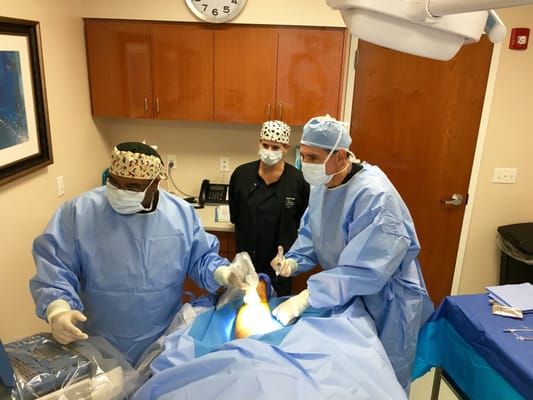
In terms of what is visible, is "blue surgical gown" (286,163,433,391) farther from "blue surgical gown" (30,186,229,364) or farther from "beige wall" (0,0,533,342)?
"beige wall" (0,0,533,342)

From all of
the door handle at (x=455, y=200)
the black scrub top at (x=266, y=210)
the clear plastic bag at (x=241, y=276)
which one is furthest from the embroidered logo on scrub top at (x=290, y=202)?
the door handle at (x=455, y=200)

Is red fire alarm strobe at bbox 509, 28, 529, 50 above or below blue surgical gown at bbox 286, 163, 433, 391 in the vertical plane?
above

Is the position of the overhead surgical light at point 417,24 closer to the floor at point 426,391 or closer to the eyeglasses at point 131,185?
the eyeglasses at point 131,185

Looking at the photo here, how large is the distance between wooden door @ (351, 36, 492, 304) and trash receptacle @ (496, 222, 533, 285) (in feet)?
0.99

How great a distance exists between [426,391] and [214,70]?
237 centimetres

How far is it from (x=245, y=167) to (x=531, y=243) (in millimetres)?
1902

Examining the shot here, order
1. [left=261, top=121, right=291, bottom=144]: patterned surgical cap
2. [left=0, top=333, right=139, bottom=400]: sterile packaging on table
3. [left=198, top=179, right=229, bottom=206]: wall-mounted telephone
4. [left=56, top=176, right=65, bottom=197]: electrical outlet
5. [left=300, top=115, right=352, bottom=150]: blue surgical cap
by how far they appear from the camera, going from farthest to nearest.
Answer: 1. [left=198, top=179, right=229, bottom=206]: wall-mounted telephone
2. [left=56, top=176, right=65, bottom=197]: electrical outlet
3. [left=261, top=121, right=291, bottom=144]: patterned surgical cap
4. [left=300, top=115, right=352, bottom=150]: blue surgical cap
5. [left=0, top=333, right=139, bottom=400]: sterile packaging on table

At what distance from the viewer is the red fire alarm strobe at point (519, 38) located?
2723 millimetres

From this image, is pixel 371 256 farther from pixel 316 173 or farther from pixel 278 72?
pixel 278 72

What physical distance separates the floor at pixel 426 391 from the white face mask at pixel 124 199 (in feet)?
6.40

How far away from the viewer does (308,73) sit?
8.95ft

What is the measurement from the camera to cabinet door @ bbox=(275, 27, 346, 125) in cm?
267

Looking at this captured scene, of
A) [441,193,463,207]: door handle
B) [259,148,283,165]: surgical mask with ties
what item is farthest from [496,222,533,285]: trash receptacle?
[259,148,283,165]: surgical mask with ties

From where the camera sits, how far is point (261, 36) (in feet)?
8.82
